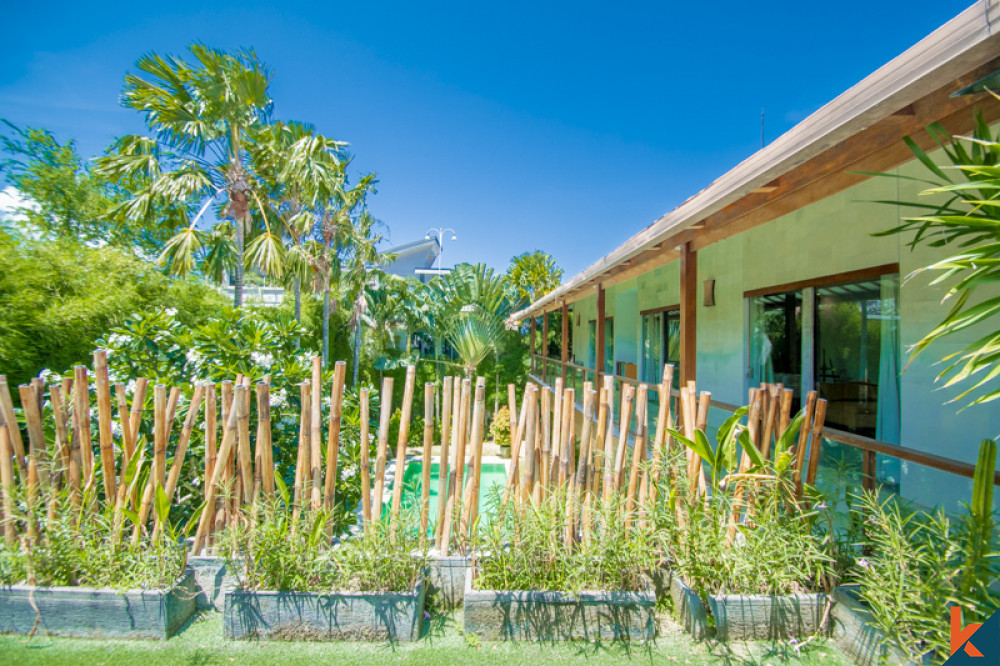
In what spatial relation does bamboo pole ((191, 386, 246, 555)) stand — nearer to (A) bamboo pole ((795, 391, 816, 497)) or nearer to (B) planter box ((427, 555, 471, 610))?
(B) planter box ((427, 555, 471, 610))

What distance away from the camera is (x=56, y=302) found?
20.7ft

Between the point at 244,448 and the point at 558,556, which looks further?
the point at 244,448

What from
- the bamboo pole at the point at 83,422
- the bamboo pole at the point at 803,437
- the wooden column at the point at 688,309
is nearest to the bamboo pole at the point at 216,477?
the bamboo pole at the point at 83,422

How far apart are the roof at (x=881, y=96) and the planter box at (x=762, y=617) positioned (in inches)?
90.3

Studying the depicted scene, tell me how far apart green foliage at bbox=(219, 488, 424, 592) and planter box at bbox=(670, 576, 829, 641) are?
1.58m

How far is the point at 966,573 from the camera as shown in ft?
6.63

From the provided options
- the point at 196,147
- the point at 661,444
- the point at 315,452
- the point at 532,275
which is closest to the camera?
the point at 315,452

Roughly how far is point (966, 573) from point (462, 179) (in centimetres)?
2069

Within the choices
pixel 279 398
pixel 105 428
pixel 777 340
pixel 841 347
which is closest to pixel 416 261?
pixel 777 340

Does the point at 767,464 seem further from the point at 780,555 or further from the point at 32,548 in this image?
the point at 32,548

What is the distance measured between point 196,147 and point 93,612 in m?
10.5

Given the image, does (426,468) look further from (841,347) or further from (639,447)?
(841,347)

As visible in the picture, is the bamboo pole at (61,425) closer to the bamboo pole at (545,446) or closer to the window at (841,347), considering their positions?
the bamboo pole at (545,446)

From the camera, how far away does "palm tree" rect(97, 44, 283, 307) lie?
9.84 meters
